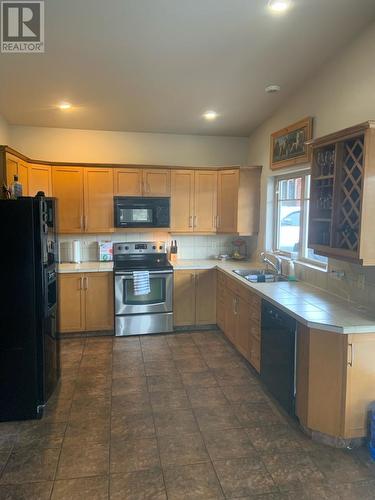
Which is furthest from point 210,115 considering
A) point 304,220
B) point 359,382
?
point 359,382

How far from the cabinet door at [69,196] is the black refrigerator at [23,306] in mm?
1808

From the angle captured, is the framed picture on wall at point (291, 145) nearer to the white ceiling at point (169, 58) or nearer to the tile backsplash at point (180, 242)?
the white ceiling at point (169, 58)

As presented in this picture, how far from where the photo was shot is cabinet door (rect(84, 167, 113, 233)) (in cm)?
467

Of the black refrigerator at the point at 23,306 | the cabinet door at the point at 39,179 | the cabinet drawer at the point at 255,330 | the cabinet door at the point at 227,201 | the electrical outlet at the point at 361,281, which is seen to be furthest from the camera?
the cabinet door at the point at 227,201

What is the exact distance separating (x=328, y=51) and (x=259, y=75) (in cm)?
65

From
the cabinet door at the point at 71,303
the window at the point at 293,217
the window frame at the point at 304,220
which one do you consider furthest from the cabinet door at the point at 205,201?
the cabinet door at the point at 71,303

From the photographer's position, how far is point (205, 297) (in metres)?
4.81

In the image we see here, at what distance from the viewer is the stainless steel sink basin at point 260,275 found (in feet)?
13.0

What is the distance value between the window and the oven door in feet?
4.80

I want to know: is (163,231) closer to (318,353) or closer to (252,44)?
(252,44)

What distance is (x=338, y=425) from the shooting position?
244 cm

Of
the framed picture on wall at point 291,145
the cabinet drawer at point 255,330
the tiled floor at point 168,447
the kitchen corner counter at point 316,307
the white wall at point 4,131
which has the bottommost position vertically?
the tiled floor at point 168,447

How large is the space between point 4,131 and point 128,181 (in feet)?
5.15

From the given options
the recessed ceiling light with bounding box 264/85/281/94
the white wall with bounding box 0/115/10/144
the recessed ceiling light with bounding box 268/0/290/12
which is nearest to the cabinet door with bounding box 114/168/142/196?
the white wall with bounding box 0/115/10/144
